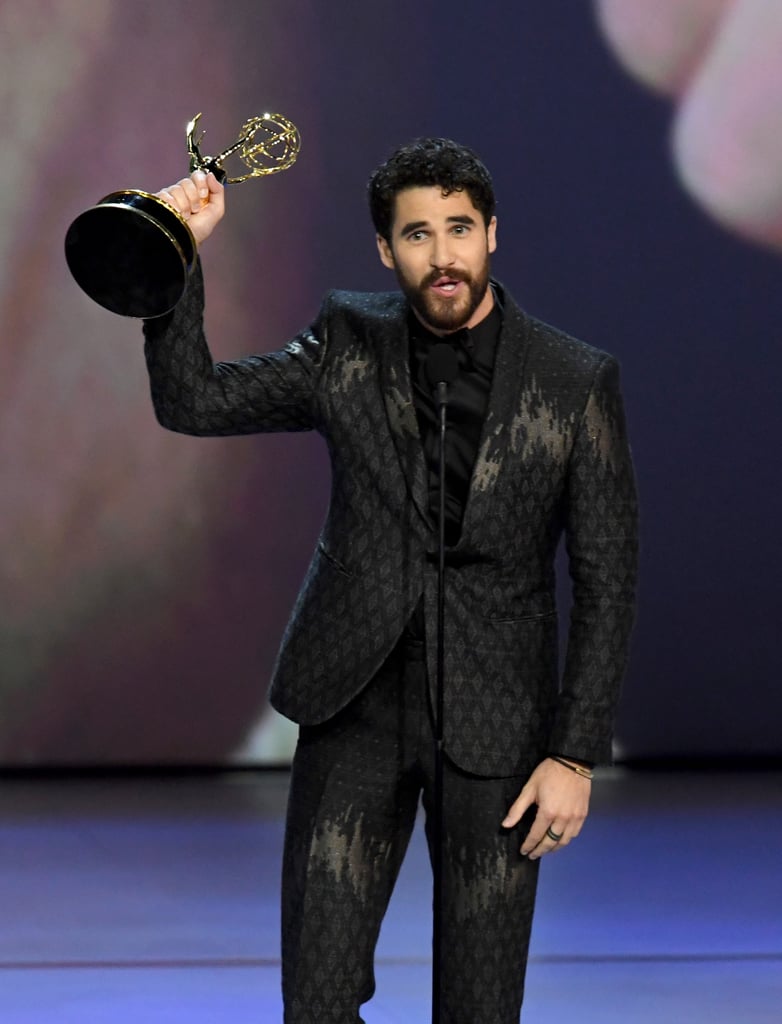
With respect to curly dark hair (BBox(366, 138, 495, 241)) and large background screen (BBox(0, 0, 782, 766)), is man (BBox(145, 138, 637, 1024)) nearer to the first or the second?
curly dark hair (BBox(366, 138, 495, 241))

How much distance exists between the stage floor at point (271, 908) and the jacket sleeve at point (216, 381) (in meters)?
1.74

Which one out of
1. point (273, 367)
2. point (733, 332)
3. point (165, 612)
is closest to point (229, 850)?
point (165, 612)

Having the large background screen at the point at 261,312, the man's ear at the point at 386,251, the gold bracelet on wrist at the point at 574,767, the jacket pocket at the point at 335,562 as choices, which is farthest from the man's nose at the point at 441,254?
the large background screen at the point at 261,312

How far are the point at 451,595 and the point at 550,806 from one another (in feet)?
1.11

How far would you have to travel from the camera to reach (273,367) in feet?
8.88

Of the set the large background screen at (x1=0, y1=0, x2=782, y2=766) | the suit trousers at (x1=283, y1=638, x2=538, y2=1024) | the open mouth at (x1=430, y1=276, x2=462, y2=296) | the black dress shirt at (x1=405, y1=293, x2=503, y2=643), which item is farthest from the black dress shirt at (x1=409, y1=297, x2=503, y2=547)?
the large background screen at (x1=0, y1=0, x2=782, y2=766)

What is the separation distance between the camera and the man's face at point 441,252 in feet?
8.35

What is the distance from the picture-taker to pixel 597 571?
2623mm

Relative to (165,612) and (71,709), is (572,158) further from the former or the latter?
(71,709)

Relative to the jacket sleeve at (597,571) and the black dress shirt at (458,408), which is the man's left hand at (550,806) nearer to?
the jacket sleeve at (597,571)

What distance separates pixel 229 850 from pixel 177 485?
1403 millimetres

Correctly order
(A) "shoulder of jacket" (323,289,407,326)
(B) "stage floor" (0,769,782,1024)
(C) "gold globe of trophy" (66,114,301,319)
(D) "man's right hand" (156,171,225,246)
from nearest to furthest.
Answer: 1. (C) "gold globe of trophy" (66,114,301,319)
2. (D) "man's right hand" (156,171,225,246)
3. (A) "shoulder of jacket" (323,289,407,326)
4. (B) "stage floor" (0,769,782,1024)

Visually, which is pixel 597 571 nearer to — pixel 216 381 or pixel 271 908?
pixel 216 381

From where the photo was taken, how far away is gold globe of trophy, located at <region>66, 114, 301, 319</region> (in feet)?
8.10
